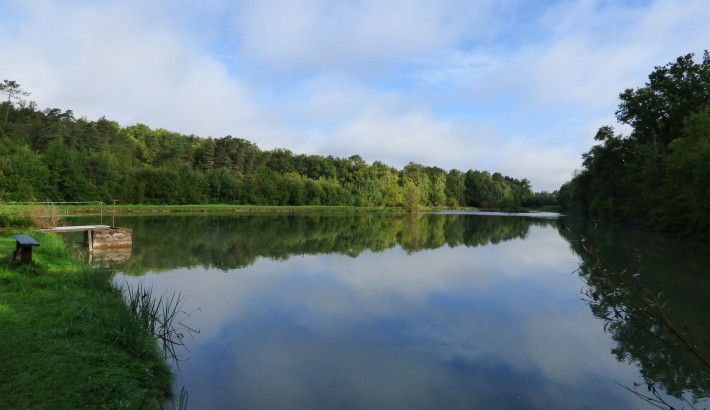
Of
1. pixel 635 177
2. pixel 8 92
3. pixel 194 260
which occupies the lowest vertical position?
→ pixel 194 260

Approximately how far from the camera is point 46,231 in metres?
15.2

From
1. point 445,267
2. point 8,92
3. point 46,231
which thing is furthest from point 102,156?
point 445,267

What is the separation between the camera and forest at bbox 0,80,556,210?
42906 millimetres

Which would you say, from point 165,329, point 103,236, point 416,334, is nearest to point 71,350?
point 165,329

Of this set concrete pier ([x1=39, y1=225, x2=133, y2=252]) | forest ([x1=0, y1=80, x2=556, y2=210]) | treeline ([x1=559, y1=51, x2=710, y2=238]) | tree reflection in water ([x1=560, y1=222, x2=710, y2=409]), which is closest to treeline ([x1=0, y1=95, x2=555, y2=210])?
forest ([x1=0, y1=80, x2=556, y2=210])

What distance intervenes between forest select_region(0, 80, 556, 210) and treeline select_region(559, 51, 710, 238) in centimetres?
3722

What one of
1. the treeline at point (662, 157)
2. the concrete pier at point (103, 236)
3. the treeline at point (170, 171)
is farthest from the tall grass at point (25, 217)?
the treeline at point (662, 157)

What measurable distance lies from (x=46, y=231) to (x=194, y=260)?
16.4 feet

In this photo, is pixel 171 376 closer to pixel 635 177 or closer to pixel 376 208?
pixel 635 177

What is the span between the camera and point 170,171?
5194cm

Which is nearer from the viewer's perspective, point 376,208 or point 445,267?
point 445,267

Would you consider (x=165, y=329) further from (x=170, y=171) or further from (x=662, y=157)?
(x=170, y=171)

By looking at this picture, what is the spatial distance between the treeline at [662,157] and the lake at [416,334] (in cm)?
977

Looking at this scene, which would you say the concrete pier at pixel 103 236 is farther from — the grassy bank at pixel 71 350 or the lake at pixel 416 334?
the grassy bank at pixel 71 350
